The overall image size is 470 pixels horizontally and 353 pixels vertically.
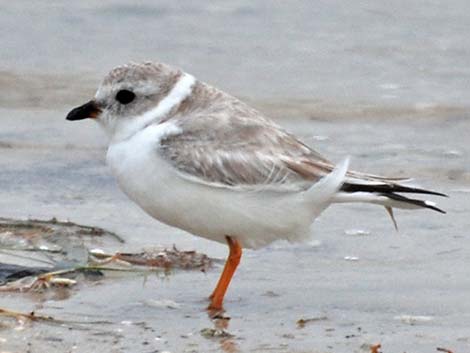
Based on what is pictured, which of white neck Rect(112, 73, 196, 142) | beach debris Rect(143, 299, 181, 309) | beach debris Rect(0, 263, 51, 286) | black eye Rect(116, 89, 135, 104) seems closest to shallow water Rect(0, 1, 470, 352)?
beach debris Rect(143, 299, 181, 309)

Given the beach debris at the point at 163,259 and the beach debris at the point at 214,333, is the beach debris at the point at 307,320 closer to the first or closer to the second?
the beach debris at the point at 214,333

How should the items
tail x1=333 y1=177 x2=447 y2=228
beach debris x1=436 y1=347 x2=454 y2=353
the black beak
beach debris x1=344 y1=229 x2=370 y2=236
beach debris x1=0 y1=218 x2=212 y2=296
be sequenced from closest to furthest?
beach debris x1=436 y1=347 x2=454 y2=353
tail x1=333 y1=177 x2=447 y2=228
beach debris x1=0 y1=218 x2=212 y2=296
the black beak
beach debris x1=344 y1=229 x2=370 y2=236

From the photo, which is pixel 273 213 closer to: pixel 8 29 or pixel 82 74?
pixel 82 74

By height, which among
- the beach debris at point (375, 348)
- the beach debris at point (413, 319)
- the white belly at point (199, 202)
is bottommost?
the beach debris at point (413, 319)

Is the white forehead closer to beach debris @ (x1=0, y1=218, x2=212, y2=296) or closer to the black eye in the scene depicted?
the black eye

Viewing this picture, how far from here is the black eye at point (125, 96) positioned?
5.16 meters

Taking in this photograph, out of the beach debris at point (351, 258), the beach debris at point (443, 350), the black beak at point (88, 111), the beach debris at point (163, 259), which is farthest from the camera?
the beach debris at point (351, 258)

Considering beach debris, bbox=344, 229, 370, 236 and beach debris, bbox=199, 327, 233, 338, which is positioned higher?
beach debris, bbox=199, 327, 233, 338

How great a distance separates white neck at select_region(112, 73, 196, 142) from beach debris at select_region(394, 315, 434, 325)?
1.21 meters

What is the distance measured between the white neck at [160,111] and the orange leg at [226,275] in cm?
55

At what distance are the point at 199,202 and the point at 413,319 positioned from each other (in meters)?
0.89

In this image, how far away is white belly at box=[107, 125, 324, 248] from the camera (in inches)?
191

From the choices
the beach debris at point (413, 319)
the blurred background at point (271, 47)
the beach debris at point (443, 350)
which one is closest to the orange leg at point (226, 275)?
the beach debris at point (413, 319)

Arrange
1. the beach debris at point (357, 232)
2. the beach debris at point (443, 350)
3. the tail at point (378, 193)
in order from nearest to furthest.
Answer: the beach debris at point (443, 350) < the tail at point (378, 193) < the beach debris at point (357, 232)
